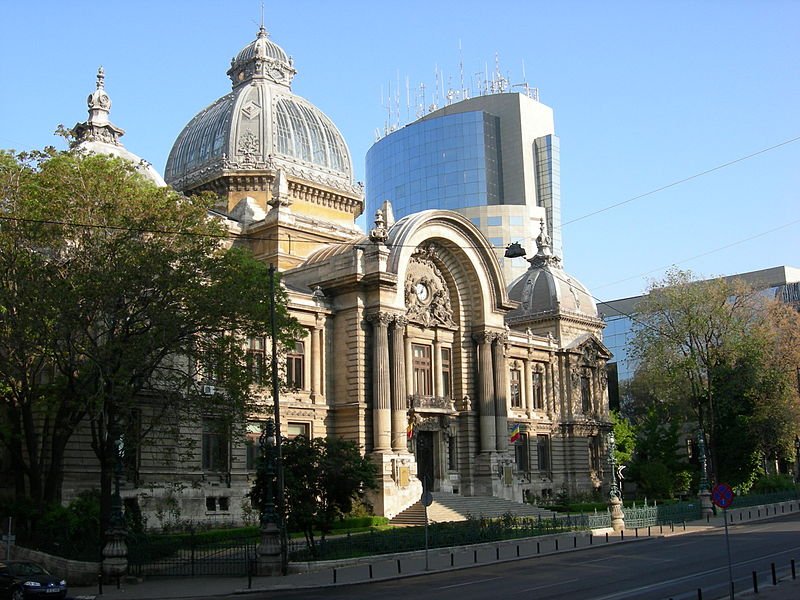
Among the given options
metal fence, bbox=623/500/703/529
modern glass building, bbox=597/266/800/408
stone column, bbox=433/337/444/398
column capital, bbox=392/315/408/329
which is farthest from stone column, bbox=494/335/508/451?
modern glass building, bbox=597/266/800/408

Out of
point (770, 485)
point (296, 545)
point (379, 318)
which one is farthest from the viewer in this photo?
point (770, 485)

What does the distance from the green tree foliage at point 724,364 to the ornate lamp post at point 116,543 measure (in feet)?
133

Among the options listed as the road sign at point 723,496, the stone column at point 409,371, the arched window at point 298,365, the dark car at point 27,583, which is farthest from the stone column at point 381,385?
the road sign at point 723,496

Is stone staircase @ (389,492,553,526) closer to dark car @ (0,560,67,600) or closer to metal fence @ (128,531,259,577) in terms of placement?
metal fence @ (128,531,259,577)

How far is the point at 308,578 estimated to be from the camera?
2847cm

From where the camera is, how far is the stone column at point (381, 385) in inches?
1922

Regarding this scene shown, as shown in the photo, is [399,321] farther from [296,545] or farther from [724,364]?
[724,364]

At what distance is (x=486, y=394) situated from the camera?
56250 millimetres

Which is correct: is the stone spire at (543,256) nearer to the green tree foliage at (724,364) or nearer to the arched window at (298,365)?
the green tree foliage at (724,364)

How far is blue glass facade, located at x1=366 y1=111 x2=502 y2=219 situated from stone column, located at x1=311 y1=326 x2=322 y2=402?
9465 centimetres

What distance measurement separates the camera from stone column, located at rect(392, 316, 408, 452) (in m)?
49.4

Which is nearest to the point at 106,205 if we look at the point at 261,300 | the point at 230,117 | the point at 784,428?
the point at 261,300

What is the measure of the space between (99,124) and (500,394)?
31675mm

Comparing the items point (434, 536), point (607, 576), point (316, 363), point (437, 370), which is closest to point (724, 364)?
point (437, 370)
